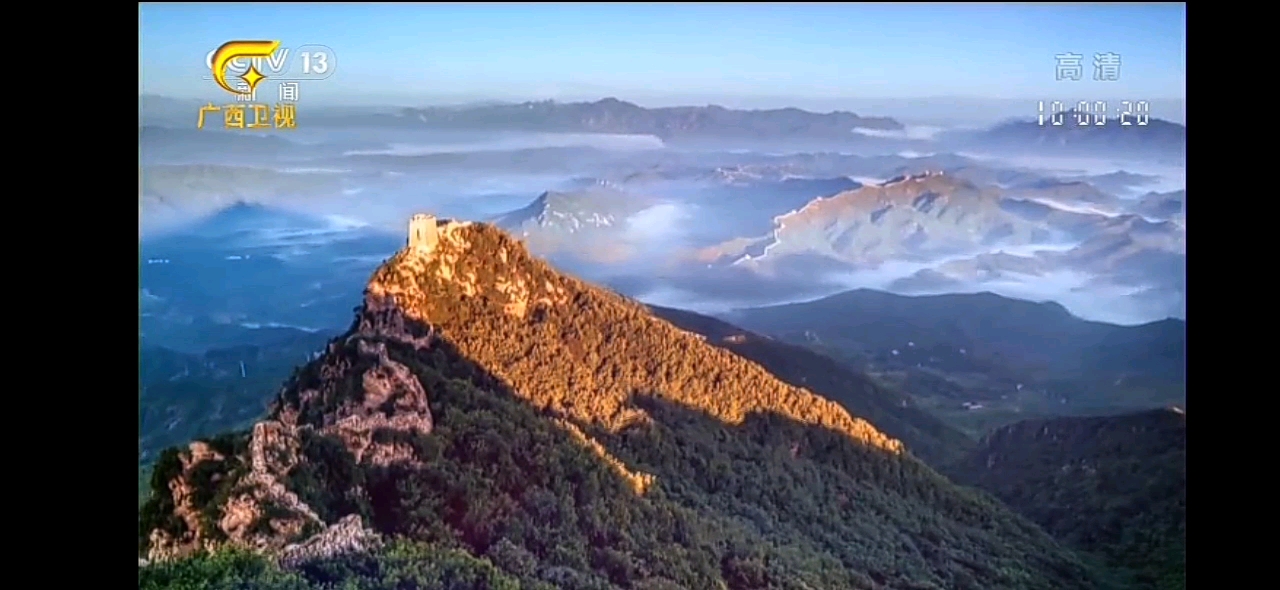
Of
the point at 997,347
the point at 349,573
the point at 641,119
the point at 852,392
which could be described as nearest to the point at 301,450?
the point at 349,573

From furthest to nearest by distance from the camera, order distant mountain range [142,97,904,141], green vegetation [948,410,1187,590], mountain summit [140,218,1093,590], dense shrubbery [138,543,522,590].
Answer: green vegetation [948,410,1187,590]
distant mountain range [142,97,904,141]
mountain summit [140,218,1093,590]
dense shrubbery [138,543,522,590]

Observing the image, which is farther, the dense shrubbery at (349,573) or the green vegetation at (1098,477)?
the green vegetation at (1098,477)

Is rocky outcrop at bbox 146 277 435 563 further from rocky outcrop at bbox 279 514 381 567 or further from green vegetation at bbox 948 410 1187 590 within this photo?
green vegetation at bbox 948 410 1187 590

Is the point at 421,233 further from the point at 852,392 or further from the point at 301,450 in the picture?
the point at 852,392

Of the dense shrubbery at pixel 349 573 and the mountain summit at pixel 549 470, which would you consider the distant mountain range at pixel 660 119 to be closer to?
the mountain summit at pixel 549 470

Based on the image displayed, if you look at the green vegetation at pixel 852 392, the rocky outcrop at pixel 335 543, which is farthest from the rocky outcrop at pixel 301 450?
the green vegetation at pixel 852 392

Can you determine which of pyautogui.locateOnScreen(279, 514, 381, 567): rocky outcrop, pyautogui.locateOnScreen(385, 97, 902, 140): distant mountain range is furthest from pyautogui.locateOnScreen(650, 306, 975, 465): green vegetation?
pyautogui.locateOnScreen(279, 514, 381, 567): rocky outcrop

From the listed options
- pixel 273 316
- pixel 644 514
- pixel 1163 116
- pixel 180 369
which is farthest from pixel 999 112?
pixel 180 369
